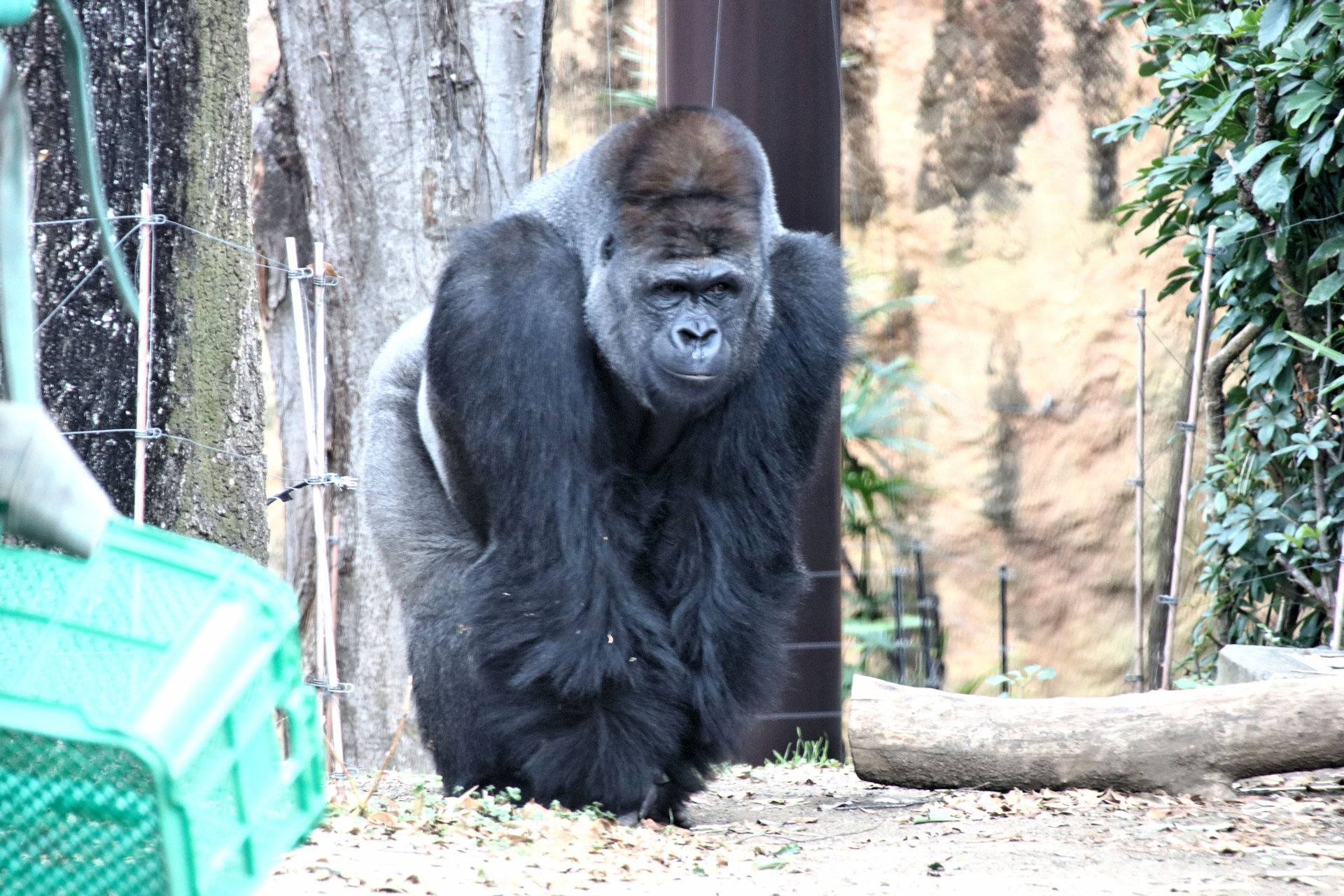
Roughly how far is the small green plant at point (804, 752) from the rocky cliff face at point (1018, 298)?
3052mm

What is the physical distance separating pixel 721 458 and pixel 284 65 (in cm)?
343

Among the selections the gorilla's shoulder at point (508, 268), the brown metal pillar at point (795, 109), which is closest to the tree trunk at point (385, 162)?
the brown metal pillar at point (795, 109)

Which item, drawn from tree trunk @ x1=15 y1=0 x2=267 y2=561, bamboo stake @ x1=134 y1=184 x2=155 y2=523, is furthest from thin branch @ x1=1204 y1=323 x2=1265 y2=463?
bamboo stake @ x1=134 y1=184 x2=155 y2=523

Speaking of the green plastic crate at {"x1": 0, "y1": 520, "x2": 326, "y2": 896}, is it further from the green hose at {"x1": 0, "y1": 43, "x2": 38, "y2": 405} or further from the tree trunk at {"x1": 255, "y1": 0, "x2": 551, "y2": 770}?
the tree trunk at {"x1": 255, "y1": 0, "x2": 551, "y2": 770}

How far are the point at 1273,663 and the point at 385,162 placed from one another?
142 inches

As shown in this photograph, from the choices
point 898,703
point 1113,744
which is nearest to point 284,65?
point 898,703

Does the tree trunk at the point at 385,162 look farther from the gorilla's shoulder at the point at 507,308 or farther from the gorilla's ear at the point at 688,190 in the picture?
the gorilla's ear at the point at 688,190

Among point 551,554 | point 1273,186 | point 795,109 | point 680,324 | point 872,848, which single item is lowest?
point 872,848

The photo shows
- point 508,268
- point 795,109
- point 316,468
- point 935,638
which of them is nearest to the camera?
point 508,268

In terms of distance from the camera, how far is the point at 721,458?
332 cm

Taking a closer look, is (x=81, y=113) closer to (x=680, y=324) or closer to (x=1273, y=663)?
(x=680, y=324)

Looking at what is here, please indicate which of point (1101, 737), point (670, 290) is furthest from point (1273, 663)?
Result: point (670, 290)

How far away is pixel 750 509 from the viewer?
3.36 metres

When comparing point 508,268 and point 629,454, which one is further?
point 629,454
